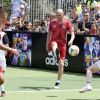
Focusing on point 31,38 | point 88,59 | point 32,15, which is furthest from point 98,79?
point 32,15

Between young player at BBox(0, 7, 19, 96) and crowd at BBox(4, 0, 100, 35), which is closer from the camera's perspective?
young player at BBox(0, 7, 19, 96)

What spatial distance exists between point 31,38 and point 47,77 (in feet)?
13.3

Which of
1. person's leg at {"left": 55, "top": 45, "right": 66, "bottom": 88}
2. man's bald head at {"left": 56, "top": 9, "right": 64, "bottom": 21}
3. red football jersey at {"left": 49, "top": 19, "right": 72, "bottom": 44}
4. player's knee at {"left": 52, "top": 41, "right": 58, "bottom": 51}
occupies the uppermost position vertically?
man's bald head at {"left": 56, "top": 9, "right": 64, "bottom": 21}

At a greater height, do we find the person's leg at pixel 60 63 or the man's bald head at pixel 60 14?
the man's bald head at pixel 60 14

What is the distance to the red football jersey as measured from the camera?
540 inches

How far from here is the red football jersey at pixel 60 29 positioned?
13.7 m

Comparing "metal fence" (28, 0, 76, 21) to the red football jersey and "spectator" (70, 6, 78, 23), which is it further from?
the red football jersey

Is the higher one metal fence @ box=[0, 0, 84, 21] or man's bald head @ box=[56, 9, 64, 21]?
metal fence @ box=[0, 0, 84, 21]

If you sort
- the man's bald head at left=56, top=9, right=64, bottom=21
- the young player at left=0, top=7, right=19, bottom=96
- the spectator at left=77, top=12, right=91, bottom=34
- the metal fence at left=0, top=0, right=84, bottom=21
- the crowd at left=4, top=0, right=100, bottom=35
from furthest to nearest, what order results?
the metal fence at left=0, top=0, right=84, bottom=21 → the spectator at left=77, top=12, right=91, bottom=34 → the crowd at left=4, top=0, right=100, bottom=35 → the man's bald head at left=56, top=9, right=64, bottom=21 → the young player at left=0, top=7, right=19, bottom=96

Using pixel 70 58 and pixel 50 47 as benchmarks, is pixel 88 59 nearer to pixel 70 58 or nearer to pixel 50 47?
pixel 70 58

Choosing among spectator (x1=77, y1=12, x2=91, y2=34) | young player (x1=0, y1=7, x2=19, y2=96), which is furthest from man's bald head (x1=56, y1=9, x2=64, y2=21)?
spectator (x1=77, y1=12, x2=91, y2=34)

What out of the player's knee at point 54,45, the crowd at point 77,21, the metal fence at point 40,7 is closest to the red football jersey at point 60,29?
the player's knee at point 54,45

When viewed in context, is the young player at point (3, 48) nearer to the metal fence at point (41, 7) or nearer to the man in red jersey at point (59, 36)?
the man in red jersey at point (59, 36)

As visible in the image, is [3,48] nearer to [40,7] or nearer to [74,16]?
[74,16]
